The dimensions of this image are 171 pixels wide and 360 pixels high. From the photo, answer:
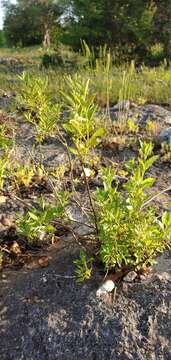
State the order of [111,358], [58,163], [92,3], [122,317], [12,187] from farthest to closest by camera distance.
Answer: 1. [92,3]
2. [58,163]
3. [12,187]
4. [122,317]
5. [111,358]

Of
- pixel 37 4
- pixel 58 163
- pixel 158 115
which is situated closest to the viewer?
pixel 58 163

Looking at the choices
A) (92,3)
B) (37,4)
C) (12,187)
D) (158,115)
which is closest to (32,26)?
(37,4)

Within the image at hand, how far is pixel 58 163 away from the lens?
12.3 feet

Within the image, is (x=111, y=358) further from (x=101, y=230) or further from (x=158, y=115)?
(x=158, y=115)

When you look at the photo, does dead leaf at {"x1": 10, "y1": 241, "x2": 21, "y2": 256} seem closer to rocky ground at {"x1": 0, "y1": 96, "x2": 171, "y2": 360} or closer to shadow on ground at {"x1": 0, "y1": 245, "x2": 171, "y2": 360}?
rocky ground at {"x1": 0, "y1": 96, "x2": 171, "y2": 360}

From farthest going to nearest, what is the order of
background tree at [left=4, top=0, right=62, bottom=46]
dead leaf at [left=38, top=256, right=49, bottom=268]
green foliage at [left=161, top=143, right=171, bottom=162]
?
background tree at [left=4, top=0, right=62, bottom=46]
green foliage at [left=161, top=143, right=171, bottom=162]
dead leaf at [left=38, top=256, right=49, bottom=268]

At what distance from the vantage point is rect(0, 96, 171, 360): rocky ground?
6.48 feet

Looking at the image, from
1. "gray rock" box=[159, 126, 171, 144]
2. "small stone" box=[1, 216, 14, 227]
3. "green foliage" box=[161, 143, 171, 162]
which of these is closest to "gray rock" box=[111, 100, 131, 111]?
"gray rock" box=[159, 126, 171, 144]

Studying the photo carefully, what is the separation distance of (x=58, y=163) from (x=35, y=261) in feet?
4.61

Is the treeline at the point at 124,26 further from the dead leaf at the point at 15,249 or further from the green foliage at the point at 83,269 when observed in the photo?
the green foliage at the point at 83,269

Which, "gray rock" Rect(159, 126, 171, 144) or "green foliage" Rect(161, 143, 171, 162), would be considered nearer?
"green foliage" Rect(161, 143, 171, 162)

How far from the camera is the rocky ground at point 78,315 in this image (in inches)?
77.7

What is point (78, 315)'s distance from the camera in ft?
6.96

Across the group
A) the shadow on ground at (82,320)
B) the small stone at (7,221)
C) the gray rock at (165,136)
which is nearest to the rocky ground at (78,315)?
the shadow on ground at (82,320)
